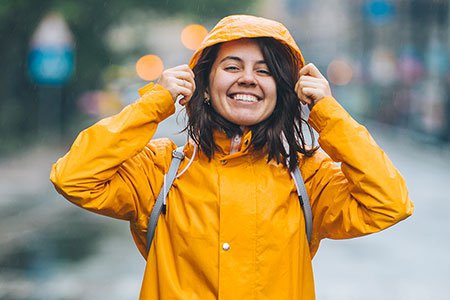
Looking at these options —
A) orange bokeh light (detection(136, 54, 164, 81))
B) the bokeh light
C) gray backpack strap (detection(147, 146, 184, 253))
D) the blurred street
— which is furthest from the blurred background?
the bokeh light

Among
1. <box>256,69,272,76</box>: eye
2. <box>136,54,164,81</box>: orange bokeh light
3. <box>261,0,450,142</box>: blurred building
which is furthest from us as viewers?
<box>136,54,164,81</box>: orange bokeh light

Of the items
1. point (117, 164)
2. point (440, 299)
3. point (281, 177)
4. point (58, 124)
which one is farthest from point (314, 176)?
point (58, 124)

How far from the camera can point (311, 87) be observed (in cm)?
279

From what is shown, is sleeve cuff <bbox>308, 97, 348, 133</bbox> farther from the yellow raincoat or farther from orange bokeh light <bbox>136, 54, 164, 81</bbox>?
orange bokeh light <bbox>136, 54, 164, 81</bbox>

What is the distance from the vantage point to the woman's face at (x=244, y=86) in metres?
2.79

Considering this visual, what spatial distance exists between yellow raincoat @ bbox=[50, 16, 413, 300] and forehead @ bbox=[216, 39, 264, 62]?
66 mm

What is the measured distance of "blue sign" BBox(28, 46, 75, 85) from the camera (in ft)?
47.6

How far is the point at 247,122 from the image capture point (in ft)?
9.23

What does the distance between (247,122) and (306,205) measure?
38 centimetres

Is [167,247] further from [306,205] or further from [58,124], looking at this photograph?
[58,124]

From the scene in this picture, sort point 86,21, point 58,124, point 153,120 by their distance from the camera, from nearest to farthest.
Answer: point 153,120
point 86,21
point 58,124

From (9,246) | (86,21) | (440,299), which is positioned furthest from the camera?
(86,21)

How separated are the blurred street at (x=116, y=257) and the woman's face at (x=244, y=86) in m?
4.39

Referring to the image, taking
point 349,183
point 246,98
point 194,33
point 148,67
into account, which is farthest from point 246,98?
point 148,67
